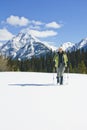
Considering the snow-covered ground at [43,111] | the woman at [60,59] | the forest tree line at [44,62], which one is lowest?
the snow-covered ground at [43,111]

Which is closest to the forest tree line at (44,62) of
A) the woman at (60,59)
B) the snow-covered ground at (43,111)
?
the woman at (60,59)

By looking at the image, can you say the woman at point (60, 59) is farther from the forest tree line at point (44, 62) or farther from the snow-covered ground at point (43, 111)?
the forest tree line at point (44, 62)

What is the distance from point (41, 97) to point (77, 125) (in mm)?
5185

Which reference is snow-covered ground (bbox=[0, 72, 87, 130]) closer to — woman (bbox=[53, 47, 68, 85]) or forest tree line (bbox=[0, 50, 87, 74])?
woman (bbox=[53, 47, 68, 85])

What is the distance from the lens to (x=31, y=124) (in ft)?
28.8

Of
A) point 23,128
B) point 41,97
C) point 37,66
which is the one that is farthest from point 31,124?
point 37,66

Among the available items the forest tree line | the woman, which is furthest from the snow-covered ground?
the forest tree line

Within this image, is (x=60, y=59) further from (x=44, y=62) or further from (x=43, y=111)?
(x=44, y=62)

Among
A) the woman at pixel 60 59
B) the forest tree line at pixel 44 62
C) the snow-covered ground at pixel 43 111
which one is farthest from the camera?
the forest tree line at pixel 44 62

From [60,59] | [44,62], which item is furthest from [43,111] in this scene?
[44,62]

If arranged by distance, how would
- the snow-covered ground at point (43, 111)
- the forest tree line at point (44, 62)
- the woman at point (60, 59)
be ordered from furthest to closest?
the forest tree line at point (44, 62) → the woman at point (60, 59) → the snow-covered ground at point (43, 111)

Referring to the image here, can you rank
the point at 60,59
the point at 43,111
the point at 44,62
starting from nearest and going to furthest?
the point at 43,111 < the point at 60,59 < the point at 44,62

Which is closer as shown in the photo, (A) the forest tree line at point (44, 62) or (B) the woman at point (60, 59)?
(B) the woman at point (60, 59)

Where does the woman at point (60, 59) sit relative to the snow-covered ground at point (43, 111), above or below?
above
